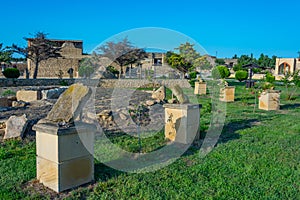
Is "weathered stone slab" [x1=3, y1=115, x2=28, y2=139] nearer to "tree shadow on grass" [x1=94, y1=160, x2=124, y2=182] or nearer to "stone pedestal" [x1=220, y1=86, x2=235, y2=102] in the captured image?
"tree shadow on grass" [x1=94, y1=160, x2=124, y2=182]

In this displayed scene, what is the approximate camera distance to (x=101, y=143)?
4.66m

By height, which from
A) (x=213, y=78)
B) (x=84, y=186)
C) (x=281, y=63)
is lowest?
(x=84, y=186)

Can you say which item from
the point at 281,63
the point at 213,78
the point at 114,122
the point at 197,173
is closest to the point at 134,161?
the point at 197,173

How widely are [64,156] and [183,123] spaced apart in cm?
243

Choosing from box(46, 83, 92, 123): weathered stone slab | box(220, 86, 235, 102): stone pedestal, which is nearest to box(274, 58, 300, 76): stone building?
box(220, 86, 235, 102): stone pedestal

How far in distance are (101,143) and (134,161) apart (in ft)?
3.28

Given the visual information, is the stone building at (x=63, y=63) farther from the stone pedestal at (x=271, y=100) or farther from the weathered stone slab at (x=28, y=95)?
the stone pedestal at (x=271, y=100)

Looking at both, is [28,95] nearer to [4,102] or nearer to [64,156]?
[4,102]

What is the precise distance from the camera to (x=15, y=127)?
471cm

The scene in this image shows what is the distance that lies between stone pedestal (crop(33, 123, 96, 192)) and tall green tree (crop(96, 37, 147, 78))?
79.9 ft

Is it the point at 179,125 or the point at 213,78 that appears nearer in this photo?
the point at 179,125

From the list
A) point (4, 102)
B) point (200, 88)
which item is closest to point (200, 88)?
point (200, 88)

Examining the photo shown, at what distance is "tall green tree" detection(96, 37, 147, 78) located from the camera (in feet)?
91.1

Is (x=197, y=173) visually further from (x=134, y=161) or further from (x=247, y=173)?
(x=134, y=161)
